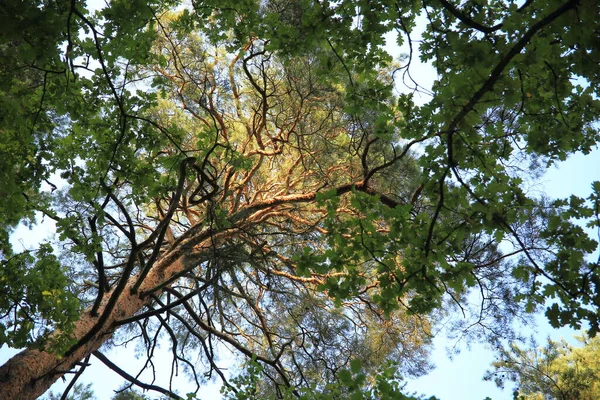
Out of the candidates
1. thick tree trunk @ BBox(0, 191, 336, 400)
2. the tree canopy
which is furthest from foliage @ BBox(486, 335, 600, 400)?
thick tree trunk @ BBox(0, 191, 336, 400)

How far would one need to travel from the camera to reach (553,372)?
7270mm

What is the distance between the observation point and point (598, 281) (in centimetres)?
192

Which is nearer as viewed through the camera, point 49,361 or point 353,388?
point 353,388

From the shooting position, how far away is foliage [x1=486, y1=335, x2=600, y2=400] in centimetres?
652

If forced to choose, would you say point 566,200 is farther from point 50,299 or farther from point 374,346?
point 374,346

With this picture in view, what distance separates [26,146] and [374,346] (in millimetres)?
4261

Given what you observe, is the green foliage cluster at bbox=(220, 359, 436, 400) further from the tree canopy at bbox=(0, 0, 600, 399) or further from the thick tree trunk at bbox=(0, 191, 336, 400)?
the thick tree trunk at bbox=(0, 191, 336, 400)

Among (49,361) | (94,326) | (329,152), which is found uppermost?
(329,152)

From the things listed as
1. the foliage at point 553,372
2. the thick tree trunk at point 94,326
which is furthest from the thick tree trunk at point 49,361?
the foliage at point 553,372

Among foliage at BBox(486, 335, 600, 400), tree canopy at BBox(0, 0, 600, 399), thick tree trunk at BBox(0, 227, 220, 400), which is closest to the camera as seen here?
tree canopy at BBox(0, 0, 600, 399)

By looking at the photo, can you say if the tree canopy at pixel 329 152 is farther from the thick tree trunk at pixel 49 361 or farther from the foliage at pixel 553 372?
the foliage at pixel 553 372

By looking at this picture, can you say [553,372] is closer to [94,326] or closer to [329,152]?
[329,152]

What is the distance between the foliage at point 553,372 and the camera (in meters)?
6.52

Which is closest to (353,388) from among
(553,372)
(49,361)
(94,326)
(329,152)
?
(94,326)
